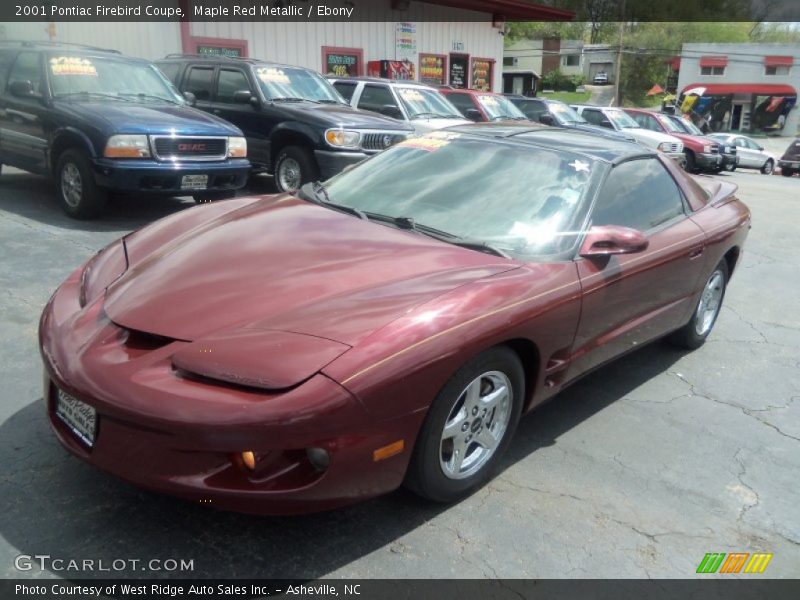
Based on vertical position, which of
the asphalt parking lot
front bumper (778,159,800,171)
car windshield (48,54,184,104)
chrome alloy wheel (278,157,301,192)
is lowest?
front bumper (778,159,800,171)

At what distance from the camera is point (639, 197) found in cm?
400

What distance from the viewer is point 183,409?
2.20 meters

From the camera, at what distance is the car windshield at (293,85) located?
9352 millimetres

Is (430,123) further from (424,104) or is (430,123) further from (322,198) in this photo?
(322,198)

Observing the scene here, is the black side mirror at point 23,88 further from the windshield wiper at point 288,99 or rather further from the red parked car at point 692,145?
the red parked car at point 692,145

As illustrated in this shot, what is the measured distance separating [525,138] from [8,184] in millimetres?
7323

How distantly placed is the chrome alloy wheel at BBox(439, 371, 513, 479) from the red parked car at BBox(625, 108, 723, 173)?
19.1 m

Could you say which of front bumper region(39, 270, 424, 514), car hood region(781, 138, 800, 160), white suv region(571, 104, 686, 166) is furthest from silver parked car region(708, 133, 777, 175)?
front bumper region(39, 270, 424, 514)

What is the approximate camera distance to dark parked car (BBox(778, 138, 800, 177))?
85.1 ft

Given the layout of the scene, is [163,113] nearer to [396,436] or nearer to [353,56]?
[396,436]

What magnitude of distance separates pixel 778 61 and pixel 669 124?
115 feet

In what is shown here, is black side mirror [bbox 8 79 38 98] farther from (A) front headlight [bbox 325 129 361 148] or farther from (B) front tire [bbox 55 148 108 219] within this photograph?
(A) front headlight [bbox 325 129 361 148]

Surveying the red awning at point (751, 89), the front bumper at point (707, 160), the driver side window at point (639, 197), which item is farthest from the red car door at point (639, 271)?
the red awning at point (751, 89)

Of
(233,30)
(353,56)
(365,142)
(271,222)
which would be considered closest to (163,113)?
(365,142)
